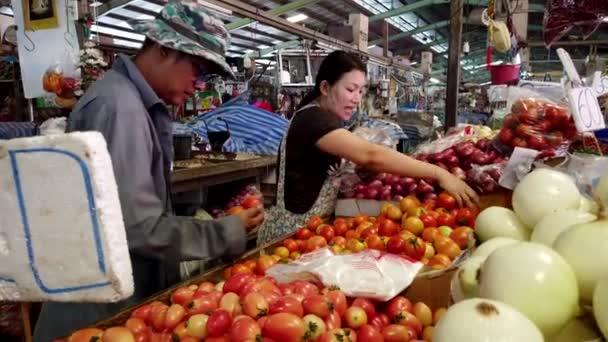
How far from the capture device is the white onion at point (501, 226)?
59.6 inches

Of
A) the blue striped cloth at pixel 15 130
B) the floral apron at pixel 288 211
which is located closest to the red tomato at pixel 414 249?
the floral apron at pixel 288 211

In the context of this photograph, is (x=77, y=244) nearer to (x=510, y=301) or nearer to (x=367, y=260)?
(x=510, y=301)

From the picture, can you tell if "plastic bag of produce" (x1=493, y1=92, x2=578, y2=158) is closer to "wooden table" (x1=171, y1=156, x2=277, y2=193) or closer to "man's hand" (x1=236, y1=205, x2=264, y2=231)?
"man's hand" (x1=236, y1=205, x2=264, y2=231)

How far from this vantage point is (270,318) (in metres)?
1.27

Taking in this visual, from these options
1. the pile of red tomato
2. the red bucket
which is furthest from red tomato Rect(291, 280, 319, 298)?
the red bucket

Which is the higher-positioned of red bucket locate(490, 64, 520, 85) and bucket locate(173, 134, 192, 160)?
red bucket locate(490, 64, 520, 85)

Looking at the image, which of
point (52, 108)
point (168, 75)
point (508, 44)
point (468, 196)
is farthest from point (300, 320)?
point (508, 44)

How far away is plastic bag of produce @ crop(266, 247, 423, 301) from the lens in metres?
1.53

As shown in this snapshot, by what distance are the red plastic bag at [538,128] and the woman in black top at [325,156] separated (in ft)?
1.98

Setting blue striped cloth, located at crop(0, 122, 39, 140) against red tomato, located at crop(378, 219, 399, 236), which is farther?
blue striped cloth, located at crop(0, 122, 39, 140)

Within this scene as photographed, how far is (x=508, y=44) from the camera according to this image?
16.4 ft

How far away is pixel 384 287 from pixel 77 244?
96 centimetres

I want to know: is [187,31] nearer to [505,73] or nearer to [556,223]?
[556,223]

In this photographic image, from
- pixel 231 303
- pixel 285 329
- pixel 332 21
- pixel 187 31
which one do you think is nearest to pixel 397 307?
pixel 285 329
